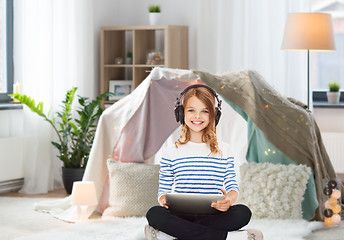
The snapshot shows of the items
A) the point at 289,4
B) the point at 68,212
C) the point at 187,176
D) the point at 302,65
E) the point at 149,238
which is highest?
the point at 289,4

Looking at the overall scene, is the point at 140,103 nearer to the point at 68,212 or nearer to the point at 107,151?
the point at 107,151

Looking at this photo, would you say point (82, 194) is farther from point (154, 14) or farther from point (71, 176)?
point (154, 14)

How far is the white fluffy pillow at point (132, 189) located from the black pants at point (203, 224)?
1445 millimetres

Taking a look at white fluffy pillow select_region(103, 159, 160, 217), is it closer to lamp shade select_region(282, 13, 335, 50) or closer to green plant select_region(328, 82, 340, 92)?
Answer: lamp shade select_region(282, 13, 335, 50)

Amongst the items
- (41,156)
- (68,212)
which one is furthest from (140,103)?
(41,156)

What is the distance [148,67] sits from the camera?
213 inches

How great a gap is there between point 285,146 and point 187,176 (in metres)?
1.72

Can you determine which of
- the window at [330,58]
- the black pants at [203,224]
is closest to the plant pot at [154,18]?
the window at [330,58]

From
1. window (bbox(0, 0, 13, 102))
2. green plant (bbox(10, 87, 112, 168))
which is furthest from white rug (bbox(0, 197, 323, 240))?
window (bbox(0, 0, 13, 102))

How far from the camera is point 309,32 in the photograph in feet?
14.2

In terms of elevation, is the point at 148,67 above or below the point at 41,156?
above

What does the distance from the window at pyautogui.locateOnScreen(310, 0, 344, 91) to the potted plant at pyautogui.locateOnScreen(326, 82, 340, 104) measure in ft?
0.66

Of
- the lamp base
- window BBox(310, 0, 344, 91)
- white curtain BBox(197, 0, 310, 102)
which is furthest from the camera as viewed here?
window BBox(310, 0, 344, 91)

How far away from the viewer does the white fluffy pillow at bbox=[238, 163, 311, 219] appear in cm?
351
